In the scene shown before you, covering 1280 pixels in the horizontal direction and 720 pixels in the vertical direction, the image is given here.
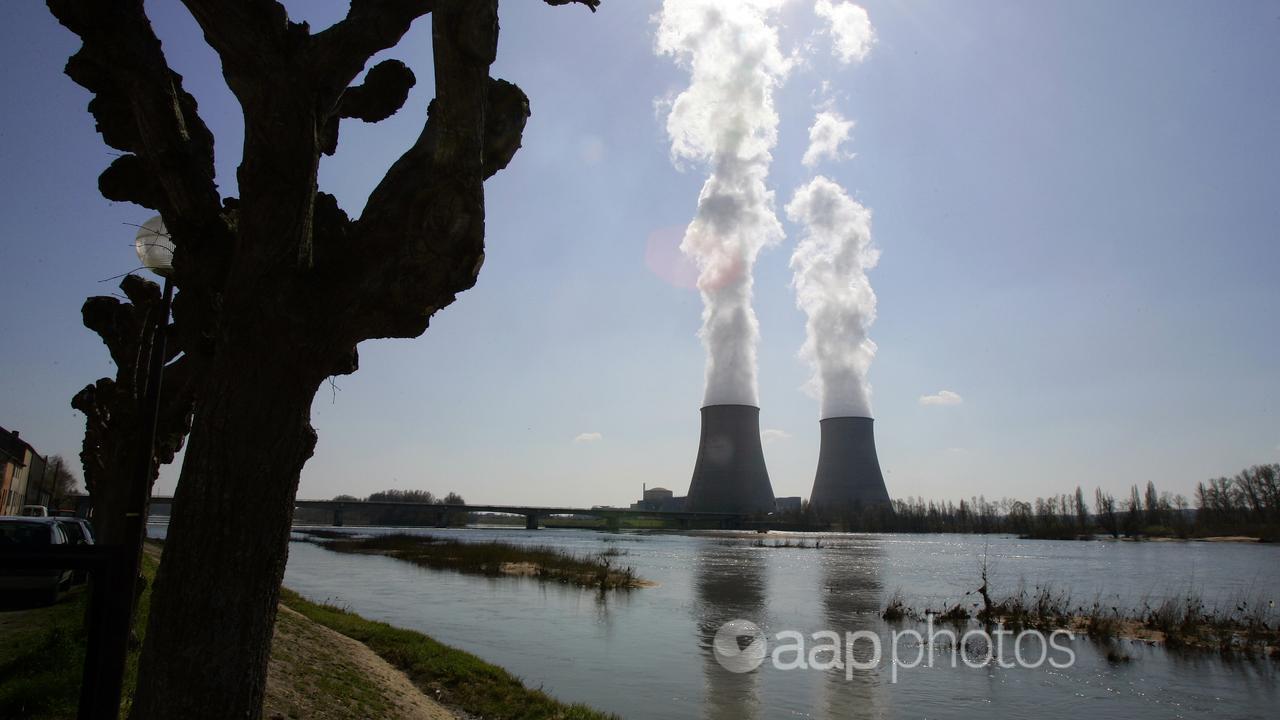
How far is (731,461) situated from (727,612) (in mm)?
36378

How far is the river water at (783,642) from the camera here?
9195 millimetres

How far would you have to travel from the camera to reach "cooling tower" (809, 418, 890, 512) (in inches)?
2057

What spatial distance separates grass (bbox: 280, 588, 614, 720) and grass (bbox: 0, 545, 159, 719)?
10.0 ft

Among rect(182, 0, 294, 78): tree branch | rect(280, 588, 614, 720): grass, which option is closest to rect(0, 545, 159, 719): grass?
rect(182, 0, 294, 78): tree branch

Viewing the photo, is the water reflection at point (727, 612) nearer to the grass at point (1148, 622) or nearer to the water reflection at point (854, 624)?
the water reflection at point (854, 624)

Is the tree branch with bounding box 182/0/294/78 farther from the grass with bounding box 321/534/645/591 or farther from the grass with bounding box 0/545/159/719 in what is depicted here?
the grass with bounding box 321/534/645/591

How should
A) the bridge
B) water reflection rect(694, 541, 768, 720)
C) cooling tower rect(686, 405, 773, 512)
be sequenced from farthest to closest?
the bridge
cooling tower rect(686, 405, 773, 512)
water reflection rect(694, 541, 768, 720)

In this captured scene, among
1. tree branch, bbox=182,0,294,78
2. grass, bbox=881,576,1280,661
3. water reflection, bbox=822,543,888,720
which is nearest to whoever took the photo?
tree branch, bbox=182,0,294,78

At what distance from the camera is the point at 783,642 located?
12.9m

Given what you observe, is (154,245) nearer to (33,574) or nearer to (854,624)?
(33,574)

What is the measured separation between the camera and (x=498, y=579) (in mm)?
22938

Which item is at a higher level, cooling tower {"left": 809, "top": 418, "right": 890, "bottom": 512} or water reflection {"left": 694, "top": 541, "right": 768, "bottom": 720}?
cooling tower {"left": 809, "top": 418, "right": 890, "bottom": 512}
